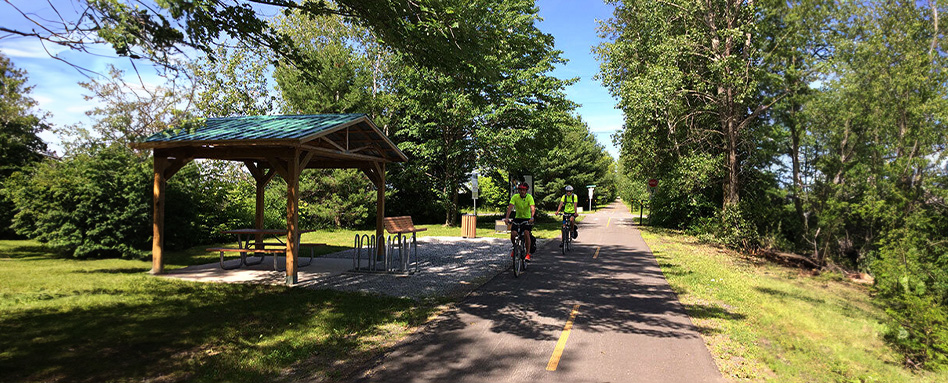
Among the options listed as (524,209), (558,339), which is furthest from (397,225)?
(558,339)

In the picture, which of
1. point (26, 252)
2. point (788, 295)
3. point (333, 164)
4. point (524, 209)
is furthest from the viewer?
point (333, 164)

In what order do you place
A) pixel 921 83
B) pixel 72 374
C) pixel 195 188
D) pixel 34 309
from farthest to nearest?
pixel 195 188 < pixel 921 83 < pixel 34 309 < pixel 72 374

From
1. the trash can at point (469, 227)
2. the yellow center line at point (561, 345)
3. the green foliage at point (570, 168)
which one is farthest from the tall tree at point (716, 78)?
the green foliage at point (570, 168)

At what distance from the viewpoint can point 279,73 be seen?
25062mm

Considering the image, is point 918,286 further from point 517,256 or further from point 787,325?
point 517,256

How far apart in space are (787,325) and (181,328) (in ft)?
25.7

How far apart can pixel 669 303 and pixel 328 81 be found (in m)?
20.9

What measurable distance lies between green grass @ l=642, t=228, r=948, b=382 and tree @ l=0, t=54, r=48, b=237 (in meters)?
16.7

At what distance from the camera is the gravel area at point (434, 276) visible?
8273mm

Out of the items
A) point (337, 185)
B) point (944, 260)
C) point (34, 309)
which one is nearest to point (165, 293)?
point (34, 309)

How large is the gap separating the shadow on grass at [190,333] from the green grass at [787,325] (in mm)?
3923

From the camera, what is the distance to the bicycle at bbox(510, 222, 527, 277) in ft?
31.7

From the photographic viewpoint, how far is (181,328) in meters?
5.61

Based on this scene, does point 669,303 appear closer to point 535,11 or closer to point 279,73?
point 535,11
